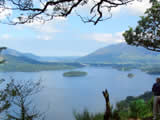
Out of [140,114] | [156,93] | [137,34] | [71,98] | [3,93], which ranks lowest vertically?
[71,98]

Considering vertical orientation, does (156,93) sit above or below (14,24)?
below

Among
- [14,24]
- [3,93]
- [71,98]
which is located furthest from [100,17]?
[71,98]

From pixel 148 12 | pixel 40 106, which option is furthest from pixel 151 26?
pixel 40 106

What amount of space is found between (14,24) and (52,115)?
125 feet

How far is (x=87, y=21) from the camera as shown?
6.19m

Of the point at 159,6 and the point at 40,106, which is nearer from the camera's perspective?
the point at 159,6

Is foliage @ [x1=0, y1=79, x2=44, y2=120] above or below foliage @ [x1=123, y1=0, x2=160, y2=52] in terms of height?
below

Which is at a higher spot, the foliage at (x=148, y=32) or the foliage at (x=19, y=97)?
the foliage at (x=148, y=32)

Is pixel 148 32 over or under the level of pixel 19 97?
over

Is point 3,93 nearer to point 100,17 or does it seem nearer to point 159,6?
point 100,17

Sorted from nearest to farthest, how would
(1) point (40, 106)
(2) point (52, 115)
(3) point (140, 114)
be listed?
(3) point (140, 114)
(2) point (52, 115)
(1) point (40, 106)

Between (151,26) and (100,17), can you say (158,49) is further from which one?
(100,17)

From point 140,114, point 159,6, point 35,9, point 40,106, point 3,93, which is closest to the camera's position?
point 35,9

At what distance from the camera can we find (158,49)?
11648 mm
